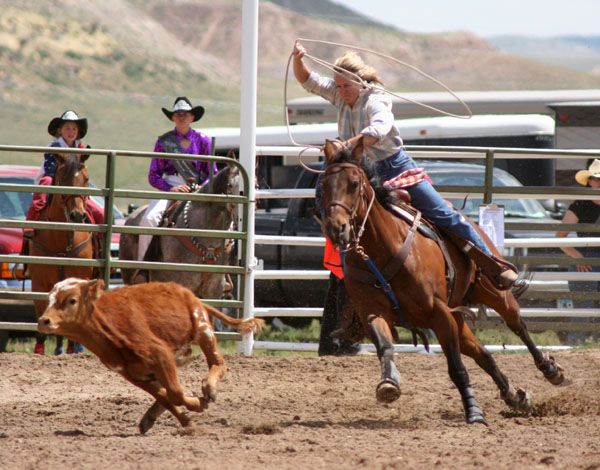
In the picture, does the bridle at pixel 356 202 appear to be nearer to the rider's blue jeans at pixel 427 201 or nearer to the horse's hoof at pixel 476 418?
the rider's blue jeans at pixel 427 201

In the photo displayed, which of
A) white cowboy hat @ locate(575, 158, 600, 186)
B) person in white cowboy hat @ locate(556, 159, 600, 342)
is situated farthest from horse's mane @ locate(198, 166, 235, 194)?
white cowboy hat @ locate(575, 158, 600, 186)

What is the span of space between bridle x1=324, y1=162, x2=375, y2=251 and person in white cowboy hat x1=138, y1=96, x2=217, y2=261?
3680 mm

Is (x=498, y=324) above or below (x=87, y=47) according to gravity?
below

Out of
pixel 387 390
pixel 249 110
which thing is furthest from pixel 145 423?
pixel 249 110

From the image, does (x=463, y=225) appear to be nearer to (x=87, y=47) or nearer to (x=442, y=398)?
(x=442, y=398)

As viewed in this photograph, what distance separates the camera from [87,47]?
56656 millimetres

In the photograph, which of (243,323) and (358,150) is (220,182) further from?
(358,150)

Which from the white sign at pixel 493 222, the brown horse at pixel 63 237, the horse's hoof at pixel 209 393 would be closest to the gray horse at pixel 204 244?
the brown horse at pixel 63 237

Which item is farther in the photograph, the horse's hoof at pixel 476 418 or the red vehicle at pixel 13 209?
the red vehicle at pixel 13 209

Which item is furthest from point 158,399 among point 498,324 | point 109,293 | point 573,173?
point 573,173

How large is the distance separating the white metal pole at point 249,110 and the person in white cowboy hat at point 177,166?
1.89 feet

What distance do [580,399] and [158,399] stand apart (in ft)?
10.3

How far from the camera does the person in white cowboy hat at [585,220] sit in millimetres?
11797

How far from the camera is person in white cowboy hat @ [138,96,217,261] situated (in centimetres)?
1120
